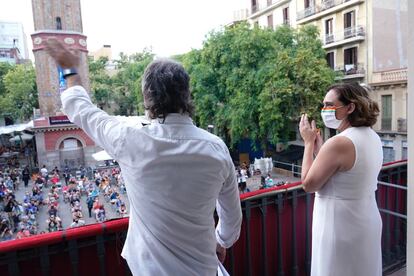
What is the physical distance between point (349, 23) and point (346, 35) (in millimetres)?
607

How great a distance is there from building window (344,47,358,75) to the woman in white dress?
1471cm

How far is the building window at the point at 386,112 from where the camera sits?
43.2ft

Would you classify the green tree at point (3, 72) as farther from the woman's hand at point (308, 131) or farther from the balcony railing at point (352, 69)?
the woman's hand at point (308, 131)

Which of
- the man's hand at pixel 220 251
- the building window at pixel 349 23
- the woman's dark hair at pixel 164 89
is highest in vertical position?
the building window at pixel 349 23

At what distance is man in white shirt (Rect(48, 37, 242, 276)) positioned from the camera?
92 centimetres

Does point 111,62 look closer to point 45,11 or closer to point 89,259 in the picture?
point 45,11

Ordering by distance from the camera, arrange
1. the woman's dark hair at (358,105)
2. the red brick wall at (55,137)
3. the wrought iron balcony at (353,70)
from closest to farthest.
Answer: the woman's dark hair at (358,105)
the wrought iron balcony at (353,70)
the red brick wall at (55,137)

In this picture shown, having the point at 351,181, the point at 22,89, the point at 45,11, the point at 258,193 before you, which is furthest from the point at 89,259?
the point at 22,89

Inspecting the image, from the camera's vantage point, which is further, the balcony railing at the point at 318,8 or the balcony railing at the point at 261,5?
the balcony railing at the point at 261,5

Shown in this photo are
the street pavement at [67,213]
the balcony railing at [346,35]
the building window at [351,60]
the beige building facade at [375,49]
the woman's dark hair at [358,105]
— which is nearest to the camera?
the woman's dark hair at [358,105]

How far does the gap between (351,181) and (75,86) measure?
1078 millimetres

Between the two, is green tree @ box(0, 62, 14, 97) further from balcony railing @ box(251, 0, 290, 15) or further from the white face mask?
the white face mask

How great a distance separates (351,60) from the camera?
49.8 ft

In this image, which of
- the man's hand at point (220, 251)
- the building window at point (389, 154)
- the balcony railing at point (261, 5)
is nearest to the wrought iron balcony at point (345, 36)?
the balcony railing at point (261, 5)
